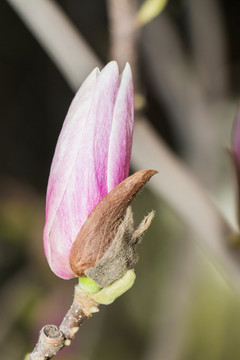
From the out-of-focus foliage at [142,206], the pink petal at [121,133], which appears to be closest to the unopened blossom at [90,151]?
the pink petal at [121,133]

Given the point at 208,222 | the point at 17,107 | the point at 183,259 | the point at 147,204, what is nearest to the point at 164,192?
the point at 208,222

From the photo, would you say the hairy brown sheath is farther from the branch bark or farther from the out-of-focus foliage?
the out-of-focus foliage

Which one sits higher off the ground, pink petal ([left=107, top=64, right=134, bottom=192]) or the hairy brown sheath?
pink petal ([left=107, top=64, right=134, bottom=192])

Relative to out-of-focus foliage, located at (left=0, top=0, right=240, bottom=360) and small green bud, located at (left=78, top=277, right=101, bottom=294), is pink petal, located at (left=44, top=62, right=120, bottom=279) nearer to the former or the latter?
small green bud, located at (left=78, top=277, right=101, bottom=294)

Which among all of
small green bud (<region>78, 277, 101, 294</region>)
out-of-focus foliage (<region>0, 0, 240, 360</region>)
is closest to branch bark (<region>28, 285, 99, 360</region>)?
small green bud (<region>78, 277, 101, 294</region>)

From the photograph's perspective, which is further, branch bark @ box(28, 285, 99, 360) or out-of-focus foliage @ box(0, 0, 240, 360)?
out-of-focus foliage @ box(0, 0, 240, 360)

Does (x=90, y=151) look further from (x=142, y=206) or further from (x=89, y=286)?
(x=142, y=206)

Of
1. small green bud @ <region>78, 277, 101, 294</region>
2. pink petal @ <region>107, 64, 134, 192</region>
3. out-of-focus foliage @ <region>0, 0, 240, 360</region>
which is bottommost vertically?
out-of-focus foliage @ <region>0, 0, 240, 360</region>

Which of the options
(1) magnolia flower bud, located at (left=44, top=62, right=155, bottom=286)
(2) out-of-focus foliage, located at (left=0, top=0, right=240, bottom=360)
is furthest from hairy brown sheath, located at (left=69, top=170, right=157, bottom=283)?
(2) out-of-focus foliage, located at (left=0, top=0, right=240, bottom=360)
